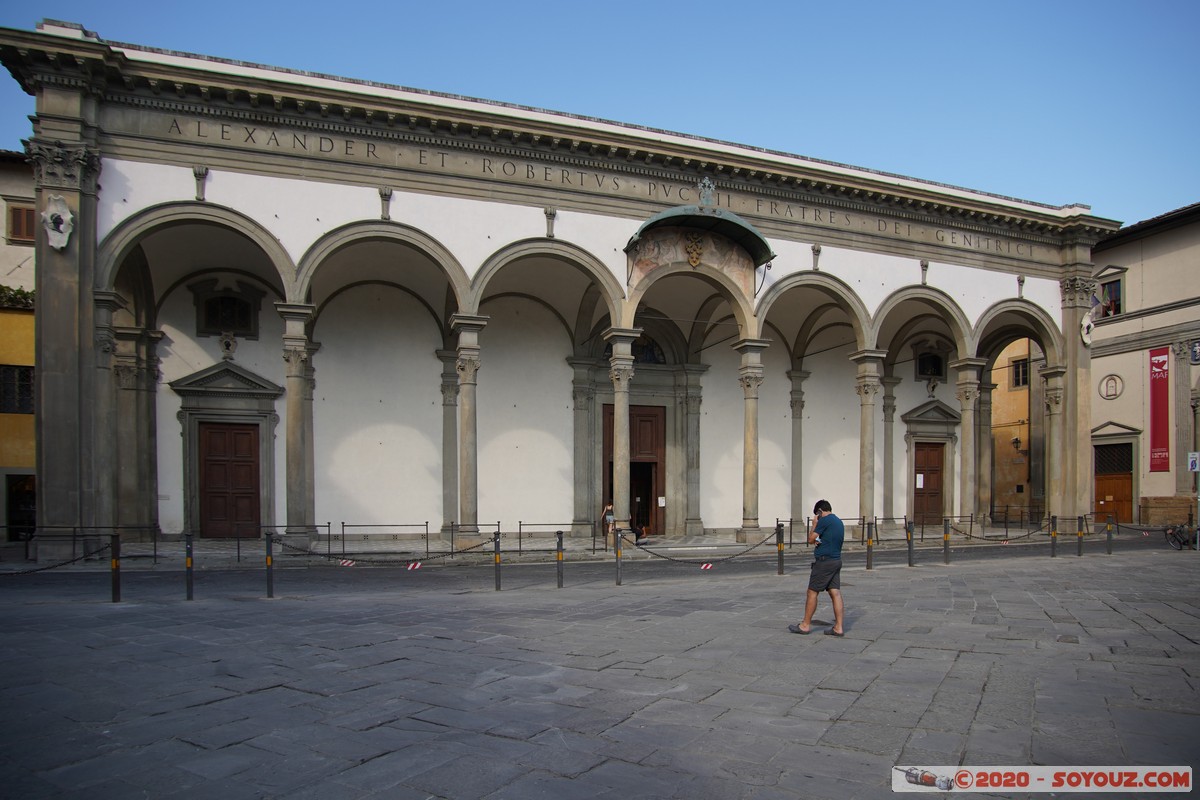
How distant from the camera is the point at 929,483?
1002 inches

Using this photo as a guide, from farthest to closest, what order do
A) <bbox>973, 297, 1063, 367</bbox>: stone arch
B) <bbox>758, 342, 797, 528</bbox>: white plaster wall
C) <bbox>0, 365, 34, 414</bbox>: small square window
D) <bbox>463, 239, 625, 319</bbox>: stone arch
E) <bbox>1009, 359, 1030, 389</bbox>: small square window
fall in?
<bbox>1009, 359, 1030, 389</bbox>: small square window < <bbox>758, 342, 797, 528</bbox>: white plaster wall < <bbox>973, 297, 1063, 367</bbox>: stone arch < <bbox>0, 365, 34, 414</bbox>: small square window < <bbox>463, 239, 625, 319</bbox>: stone arch

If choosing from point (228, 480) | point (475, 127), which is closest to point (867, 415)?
point (475, 127)

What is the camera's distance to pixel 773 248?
19.4 m

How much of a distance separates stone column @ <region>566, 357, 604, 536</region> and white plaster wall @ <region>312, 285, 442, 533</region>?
11.7 feet

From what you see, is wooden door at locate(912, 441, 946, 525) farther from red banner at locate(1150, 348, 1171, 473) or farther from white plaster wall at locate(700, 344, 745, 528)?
red banner at locate(1150, 348, 1171, 473)

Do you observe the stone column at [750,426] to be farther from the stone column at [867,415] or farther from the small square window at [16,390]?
the small square window at [16,390]

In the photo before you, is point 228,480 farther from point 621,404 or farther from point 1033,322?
point 1033,322

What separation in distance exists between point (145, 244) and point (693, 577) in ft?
43.3

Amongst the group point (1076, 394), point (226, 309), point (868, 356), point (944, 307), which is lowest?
point (1076, 394)

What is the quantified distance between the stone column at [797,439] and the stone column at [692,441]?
318cm

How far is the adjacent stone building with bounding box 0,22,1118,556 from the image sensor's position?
47.8 ft

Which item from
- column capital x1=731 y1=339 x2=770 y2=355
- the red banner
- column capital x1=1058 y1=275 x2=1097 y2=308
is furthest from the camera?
the red banner

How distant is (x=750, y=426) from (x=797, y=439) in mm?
5136

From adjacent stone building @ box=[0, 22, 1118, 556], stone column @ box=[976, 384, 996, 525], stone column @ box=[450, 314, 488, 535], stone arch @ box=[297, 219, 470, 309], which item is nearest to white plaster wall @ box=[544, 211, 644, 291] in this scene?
adjacent stone building @ box=[0, 22, 1118, 556]
